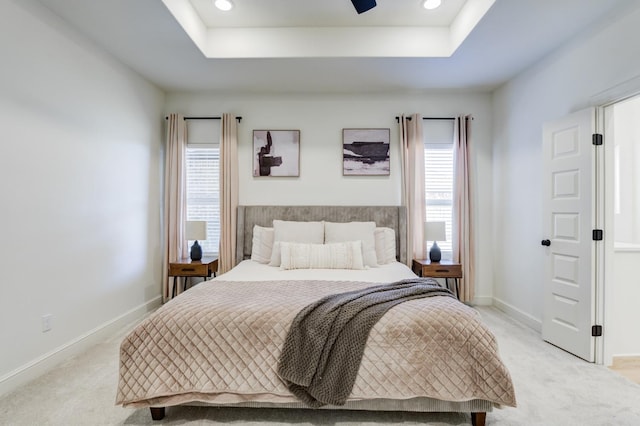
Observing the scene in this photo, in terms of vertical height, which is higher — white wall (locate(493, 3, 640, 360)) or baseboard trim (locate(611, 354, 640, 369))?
white wall (locate(493, 3, 640, 360))

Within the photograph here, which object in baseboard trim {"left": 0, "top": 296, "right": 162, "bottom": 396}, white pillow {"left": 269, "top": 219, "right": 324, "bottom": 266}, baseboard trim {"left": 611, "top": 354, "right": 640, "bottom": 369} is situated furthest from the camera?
white pillow {"left": 269, "top": 219, "right": 324, "bottom": 266}

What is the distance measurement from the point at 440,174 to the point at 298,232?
2008 millimetres

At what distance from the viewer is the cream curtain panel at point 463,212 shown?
4.01m

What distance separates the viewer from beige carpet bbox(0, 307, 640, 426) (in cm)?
190

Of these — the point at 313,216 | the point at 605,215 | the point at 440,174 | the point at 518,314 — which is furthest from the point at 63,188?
the point at 518,314

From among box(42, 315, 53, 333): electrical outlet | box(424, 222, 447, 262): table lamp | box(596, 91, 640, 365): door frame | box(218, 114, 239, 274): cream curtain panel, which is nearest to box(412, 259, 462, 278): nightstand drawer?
box(424, 222, 447, 262): table lamp

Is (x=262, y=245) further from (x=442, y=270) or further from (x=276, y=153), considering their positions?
(x=442, y=270)

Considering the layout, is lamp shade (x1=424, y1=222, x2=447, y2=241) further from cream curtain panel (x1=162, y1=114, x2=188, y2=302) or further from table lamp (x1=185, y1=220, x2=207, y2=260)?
cream curtain panel (x1=162, y1=114, x2=188, y2=302)

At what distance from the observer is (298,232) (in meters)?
3.66

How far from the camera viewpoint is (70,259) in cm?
275

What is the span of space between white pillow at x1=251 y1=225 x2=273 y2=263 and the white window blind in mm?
756

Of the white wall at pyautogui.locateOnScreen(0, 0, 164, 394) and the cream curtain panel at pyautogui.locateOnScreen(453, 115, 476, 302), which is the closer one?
the white wall at pyautogui.locateOnScreen(0, 0, 164, 394)

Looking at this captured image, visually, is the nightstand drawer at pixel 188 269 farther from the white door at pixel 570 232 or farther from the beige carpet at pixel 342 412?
the white door at pixel 570 232

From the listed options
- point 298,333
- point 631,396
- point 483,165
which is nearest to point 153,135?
point 298,333
